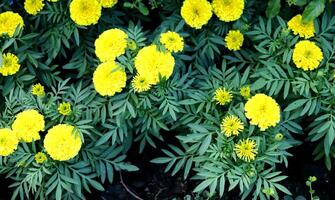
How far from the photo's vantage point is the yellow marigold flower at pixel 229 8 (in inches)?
118

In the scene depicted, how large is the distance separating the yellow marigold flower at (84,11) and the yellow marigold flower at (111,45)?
6.5 inches

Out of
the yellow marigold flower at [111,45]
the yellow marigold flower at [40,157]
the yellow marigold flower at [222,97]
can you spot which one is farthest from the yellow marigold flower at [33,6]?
the yellow marigold flower at [222,97]

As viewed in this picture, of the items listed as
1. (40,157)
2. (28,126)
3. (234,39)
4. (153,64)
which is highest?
(153,64)

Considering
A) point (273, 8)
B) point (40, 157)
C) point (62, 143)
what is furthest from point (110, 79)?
point (273, 8)

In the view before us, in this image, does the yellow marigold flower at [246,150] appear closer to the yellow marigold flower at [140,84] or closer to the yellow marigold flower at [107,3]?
the yellow marigold flower at [140,84]

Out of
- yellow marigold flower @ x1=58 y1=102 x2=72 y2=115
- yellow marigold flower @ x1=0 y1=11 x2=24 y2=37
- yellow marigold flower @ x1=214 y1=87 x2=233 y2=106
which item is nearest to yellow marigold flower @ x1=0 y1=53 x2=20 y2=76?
yellow marigold flower @ x1=0 y1=11 x2=24 y2=37

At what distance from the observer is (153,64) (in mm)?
2734

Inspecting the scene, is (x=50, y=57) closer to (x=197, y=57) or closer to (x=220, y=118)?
(x=197, y=57)

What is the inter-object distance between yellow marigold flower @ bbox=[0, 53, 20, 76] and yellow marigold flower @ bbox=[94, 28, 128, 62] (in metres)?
0.49

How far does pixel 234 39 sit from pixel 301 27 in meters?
0.37

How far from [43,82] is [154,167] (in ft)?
2.83

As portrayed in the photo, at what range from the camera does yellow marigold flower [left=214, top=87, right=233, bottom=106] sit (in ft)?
9.24

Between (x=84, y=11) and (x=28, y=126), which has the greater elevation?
(x=84, y=11)

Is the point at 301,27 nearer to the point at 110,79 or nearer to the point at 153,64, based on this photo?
the point at 153,64
